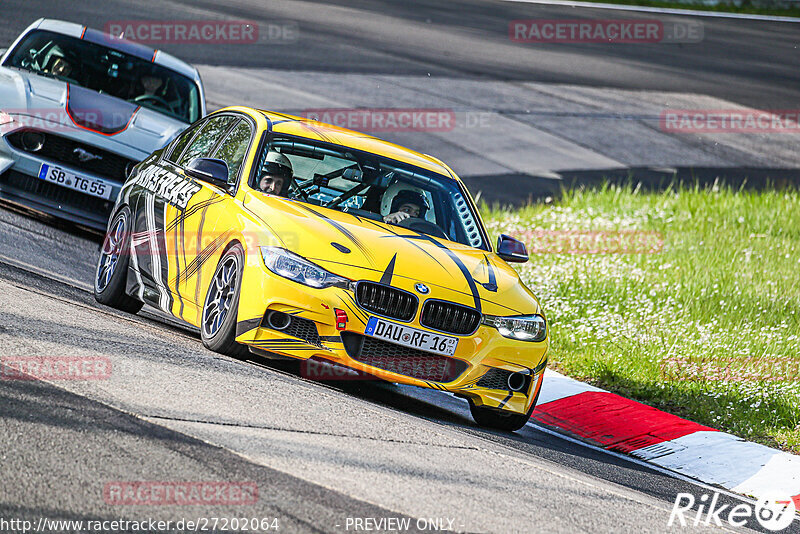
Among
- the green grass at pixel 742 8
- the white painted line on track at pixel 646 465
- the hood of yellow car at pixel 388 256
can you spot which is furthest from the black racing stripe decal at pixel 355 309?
the green grass at pixel 742 8

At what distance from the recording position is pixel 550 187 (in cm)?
1739

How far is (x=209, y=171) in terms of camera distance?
7.64 m

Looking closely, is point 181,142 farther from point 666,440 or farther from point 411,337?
point 666,440

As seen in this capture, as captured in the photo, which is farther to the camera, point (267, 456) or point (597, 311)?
point (597, 311)

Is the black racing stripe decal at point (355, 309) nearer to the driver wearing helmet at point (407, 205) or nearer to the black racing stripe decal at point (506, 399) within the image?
the black racing stripe decal at point (506, 399)

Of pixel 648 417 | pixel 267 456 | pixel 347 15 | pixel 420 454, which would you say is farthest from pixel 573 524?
pixel 347 15

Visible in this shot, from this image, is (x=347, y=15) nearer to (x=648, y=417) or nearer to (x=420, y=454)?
(x=648, y=417)

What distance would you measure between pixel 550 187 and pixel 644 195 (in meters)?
1.35

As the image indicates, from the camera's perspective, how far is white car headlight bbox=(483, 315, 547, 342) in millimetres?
7066

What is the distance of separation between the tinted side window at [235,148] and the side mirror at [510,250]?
1.82 meters

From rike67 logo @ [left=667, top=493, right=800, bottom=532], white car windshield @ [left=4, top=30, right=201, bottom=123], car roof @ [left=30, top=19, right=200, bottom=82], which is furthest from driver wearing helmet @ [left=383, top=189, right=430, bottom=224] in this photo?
car roof @ [left=30, top=19, right=200, bottom=82]

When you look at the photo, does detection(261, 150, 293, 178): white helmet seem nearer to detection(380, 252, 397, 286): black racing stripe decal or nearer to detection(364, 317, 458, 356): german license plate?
detection(380, 252, 397, 286): black racing stripe decal

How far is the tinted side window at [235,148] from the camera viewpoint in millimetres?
7977

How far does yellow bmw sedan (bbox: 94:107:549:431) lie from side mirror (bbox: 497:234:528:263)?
0.02 metres
